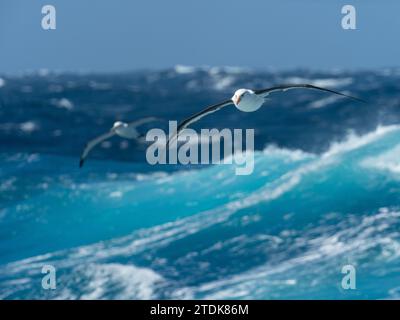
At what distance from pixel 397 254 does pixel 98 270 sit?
11290mm

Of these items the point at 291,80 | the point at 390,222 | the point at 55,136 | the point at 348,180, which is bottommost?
the point at 390,222

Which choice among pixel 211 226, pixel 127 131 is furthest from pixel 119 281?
pixel 211 226

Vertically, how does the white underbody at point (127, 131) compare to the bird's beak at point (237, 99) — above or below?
above

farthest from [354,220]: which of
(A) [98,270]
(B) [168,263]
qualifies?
(A) [98,270]

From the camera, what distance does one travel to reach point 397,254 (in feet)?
90.6

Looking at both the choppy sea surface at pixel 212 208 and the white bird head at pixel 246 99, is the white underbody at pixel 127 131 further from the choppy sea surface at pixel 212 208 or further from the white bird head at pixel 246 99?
the white bird head at pixel 246 99

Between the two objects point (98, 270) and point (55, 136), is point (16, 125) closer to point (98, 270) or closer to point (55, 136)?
point (55, 136)

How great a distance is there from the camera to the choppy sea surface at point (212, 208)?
27.7 m

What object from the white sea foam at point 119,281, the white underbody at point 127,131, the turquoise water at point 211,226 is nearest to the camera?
the white sea foam at point 119,281

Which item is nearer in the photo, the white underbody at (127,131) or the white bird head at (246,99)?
the white bird head at (246,99)

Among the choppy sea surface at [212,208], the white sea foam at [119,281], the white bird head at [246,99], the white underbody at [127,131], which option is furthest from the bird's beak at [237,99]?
the white sea foam at [119,281]

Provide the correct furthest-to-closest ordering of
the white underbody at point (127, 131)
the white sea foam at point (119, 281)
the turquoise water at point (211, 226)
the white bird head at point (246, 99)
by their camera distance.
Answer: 1. the white underbody at point (127, 131)
2. the turquoise water at point (211, 226)
3. the white sea foam at point (119, 281)
4. the white bird head at point (246, 99)

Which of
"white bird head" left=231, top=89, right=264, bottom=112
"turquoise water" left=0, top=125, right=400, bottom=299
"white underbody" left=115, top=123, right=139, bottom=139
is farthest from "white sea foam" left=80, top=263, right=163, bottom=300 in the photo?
"white bird head" left=231, top=89, right=264, bottom=112
